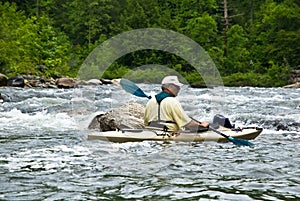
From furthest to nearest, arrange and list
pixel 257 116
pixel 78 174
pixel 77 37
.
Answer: pixel 77 37 → pixel 257 116 → pixel 78 174

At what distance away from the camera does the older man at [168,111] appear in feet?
23.4

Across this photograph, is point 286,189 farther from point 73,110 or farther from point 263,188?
point 73,110

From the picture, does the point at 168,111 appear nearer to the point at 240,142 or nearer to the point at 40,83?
the point at 240,142

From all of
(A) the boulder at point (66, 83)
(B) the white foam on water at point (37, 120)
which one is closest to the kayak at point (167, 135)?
(B) the white foam on water at point (37, 120)

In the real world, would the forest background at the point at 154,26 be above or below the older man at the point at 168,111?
above

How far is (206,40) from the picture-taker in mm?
37438

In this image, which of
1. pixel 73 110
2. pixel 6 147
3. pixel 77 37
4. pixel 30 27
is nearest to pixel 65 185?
pixel 6 147

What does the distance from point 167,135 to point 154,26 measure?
101ft

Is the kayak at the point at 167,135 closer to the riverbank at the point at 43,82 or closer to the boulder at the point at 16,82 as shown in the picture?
the boulder at the point at 16,82

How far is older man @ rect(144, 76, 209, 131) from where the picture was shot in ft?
23.4

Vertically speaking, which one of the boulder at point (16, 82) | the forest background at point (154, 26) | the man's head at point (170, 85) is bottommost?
the boulder at point (16, 82)

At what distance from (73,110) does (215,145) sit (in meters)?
6.06

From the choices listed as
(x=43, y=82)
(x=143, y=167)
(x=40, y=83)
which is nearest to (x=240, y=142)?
(x=143, y=167)

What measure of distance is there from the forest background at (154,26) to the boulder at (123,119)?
1361 centimetres
